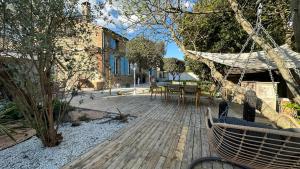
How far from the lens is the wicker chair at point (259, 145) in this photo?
1.76 m

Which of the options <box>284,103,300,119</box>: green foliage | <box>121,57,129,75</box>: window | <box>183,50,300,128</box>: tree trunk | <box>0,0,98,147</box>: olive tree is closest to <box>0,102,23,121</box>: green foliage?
<box>0,0,98,147</box>: olive tree

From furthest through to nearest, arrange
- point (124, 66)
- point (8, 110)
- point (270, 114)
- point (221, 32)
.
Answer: point (124, 66), point (221, 32), point (270, 114), point (8, 110)

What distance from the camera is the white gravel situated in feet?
10.5

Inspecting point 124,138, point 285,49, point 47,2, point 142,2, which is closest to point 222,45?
point 285,49

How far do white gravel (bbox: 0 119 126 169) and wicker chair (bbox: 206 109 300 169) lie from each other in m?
2.26

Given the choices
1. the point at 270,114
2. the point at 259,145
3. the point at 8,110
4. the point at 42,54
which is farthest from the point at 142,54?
the point at 259,145

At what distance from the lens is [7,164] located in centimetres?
321

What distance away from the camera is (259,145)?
1867 millimetres

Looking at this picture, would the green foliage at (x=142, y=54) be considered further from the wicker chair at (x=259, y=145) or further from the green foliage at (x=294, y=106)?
the wicker chair at (x=259, y=145)

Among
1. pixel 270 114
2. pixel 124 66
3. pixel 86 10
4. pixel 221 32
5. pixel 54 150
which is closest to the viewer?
pixel 54 150

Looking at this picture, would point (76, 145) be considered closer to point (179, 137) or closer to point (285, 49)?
point (179, 137)

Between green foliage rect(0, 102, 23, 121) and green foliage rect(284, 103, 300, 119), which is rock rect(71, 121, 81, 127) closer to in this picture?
green foliage rect(0, 102, 23, 121)

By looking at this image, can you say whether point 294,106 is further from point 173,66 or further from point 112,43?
point 173,66

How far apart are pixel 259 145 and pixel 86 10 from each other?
332 centimetres
